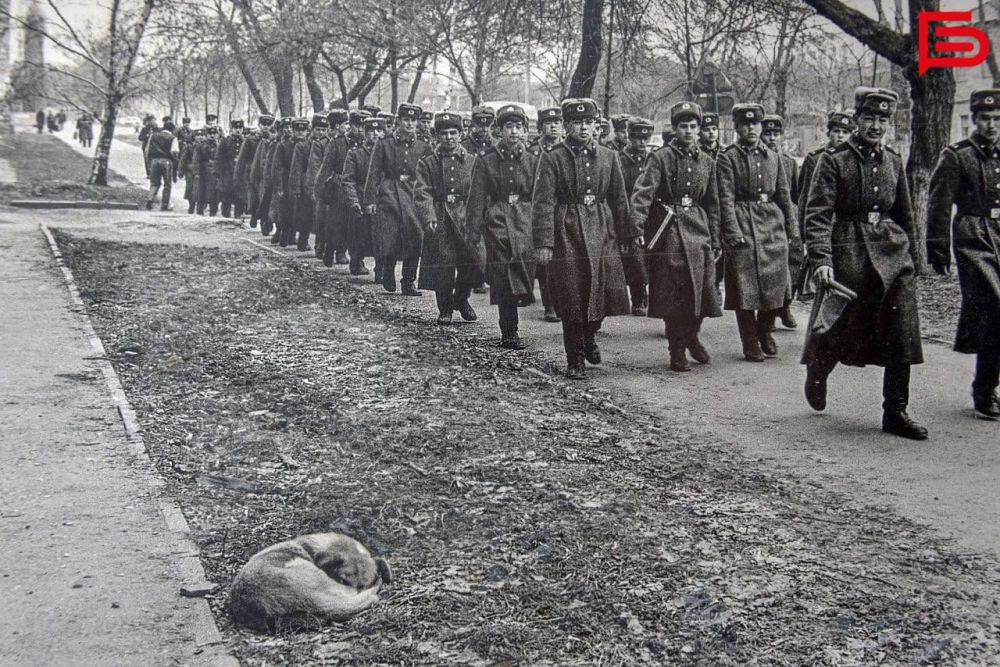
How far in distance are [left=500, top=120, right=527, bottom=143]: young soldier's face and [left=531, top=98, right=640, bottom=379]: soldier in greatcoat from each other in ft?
3.90

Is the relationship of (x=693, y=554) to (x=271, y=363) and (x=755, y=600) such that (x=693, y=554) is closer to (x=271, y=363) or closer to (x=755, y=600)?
(x=755, y=600)

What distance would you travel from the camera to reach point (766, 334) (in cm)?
999

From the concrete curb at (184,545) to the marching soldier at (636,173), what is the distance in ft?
18.1

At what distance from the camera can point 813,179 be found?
7211mm

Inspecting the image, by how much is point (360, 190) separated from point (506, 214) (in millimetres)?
5337

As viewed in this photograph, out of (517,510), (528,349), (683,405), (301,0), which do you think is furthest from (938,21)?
(301,0)

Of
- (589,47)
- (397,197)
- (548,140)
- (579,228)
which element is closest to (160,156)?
(589,47)

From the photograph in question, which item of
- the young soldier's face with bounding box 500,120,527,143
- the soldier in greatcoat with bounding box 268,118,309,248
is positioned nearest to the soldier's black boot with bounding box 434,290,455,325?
the young soldier's face with bounding box 500,120,527,143

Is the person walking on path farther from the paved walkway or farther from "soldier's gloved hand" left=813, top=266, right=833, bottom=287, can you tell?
"soldier's gloved hand" left=813, top=266, right=833, bottom=287

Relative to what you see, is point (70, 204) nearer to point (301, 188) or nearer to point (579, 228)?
point (301, 188)

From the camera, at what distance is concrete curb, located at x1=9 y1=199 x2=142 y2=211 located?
25306 millimetres

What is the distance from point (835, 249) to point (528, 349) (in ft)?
11.7

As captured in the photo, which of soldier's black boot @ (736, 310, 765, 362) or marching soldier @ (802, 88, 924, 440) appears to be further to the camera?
soldier's black boot @ (736, 310, 765, 362)

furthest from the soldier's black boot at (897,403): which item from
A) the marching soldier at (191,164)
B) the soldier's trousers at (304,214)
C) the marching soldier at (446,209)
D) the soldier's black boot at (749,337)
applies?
the marching soldier at (191,164)
